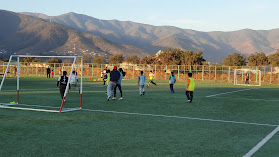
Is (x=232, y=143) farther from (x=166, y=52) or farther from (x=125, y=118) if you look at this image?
(x=166, y=52)

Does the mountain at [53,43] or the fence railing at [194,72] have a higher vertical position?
the mountain at [53,43]

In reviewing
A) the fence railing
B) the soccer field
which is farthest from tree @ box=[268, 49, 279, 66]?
the soccer field

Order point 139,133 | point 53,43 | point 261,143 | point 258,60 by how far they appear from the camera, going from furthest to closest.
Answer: point 53,43
point 258,60
point 139,133
point 261,143

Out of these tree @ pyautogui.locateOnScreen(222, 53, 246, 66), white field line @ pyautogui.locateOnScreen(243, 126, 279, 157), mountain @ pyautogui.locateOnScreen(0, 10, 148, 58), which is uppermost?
mountain @ pyautogui.locateOnScreen(0, 10, 148, 58)

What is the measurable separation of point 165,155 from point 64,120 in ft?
17.4

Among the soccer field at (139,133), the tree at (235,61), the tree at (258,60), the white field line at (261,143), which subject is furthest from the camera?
the tree at (235,61)

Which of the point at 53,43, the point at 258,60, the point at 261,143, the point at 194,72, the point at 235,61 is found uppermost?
the point at 53,43

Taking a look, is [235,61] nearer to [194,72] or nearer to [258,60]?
[258,60]

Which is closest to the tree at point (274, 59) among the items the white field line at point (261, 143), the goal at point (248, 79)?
the goal at point (248, 79)

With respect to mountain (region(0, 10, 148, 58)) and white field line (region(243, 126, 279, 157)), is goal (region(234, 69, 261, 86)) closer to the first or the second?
white field line (region(243, 126, 279, 157))

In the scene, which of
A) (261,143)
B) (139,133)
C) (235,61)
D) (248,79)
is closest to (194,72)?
(248,79)

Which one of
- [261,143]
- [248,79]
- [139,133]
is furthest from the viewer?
[248,79]

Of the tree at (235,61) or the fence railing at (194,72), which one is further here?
the tree at (235,61)

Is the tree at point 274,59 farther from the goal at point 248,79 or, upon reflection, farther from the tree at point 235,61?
the goal at point 248,79
